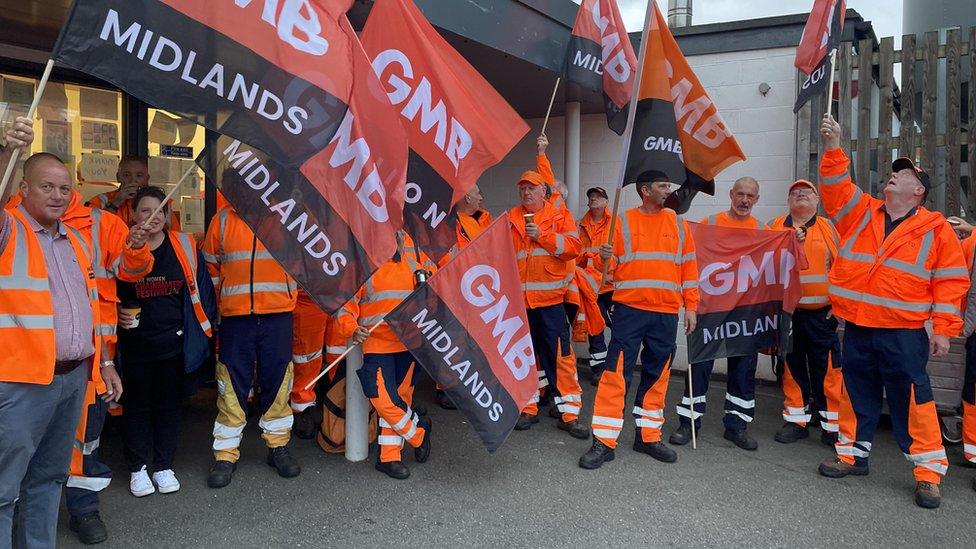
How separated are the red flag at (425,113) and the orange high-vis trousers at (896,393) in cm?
284

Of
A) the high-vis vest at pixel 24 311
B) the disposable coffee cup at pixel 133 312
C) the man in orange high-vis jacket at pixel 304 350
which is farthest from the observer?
the man in orange high-vis jacket at pixel 304 350

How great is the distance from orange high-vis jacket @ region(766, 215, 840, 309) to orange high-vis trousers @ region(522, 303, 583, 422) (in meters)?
1.85

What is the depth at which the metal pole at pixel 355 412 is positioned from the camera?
472 cm

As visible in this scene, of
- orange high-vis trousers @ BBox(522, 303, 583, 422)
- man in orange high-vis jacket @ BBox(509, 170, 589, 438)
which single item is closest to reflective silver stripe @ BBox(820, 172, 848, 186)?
man in orange high-vis jacket @ BBox(509, 170, 589, 438)

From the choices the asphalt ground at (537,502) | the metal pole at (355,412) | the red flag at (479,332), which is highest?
the red flag at (479,332)

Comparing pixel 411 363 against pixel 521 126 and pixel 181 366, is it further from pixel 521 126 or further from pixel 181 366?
pixel 521 126

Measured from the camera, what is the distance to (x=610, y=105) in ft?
18.3

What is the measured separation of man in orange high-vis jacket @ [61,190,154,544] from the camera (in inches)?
136

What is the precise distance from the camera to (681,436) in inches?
210

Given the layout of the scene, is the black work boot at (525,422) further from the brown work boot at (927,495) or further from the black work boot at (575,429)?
the brown work boot at (927,495)

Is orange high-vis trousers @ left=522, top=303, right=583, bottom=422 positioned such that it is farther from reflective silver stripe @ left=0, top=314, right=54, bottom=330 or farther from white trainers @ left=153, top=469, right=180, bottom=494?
reflective silver stripe @ left=0, top=314, right=54, bottom=330

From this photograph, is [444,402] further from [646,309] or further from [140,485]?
[140,485]

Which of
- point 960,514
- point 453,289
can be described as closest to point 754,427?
point 960,514

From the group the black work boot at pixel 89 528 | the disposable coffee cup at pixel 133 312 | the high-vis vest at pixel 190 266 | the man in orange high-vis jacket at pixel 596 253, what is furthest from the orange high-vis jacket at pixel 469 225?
the black work boot at pixel 89 528
